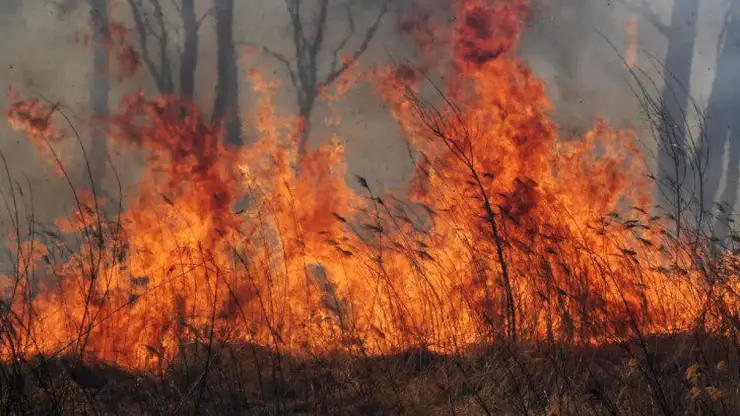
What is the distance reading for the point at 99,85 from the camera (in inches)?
316

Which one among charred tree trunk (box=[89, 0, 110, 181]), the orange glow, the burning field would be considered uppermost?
the orange glow

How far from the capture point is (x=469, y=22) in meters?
6.34

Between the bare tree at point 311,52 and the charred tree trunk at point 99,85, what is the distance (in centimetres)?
164

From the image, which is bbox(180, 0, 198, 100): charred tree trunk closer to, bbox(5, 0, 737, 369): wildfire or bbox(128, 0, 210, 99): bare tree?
bbox(128, 0, 210, 99): bare tree

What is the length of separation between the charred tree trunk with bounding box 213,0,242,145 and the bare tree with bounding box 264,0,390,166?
1.89ft

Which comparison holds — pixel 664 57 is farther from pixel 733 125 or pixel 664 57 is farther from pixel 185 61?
pixel 185 61

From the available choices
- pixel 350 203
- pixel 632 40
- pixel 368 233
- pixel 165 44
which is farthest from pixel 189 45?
pixel 632 40

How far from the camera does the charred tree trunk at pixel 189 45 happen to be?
8.02m

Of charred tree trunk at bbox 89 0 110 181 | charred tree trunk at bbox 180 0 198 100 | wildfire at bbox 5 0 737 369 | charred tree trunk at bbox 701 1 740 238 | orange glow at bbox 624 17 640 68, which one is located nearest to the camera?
wildfire at bbox 5 0 737 369

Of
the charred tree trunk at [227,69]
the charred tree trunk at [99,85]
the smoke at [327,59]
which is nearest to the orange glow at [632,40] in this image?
the smoke at [327,59]

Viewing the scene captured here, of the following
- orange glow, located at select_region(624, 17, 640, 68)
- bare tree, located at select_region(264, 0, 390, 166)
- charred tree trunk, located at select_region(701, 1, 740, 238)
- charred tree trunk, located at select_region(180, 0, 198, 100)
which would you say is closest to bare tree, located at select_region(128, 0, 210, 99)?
charred tree trunk, located at select_region(180, 0, 198, 100)

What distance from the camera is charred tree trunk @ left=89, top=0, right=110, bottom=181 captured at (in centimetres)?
748

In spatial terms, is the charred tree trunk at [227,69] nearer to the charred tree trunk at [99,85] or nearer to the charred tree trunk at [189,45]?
the charred tree trunk at [189,45]

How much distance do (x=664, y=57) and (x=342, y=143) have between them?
7.48 m
